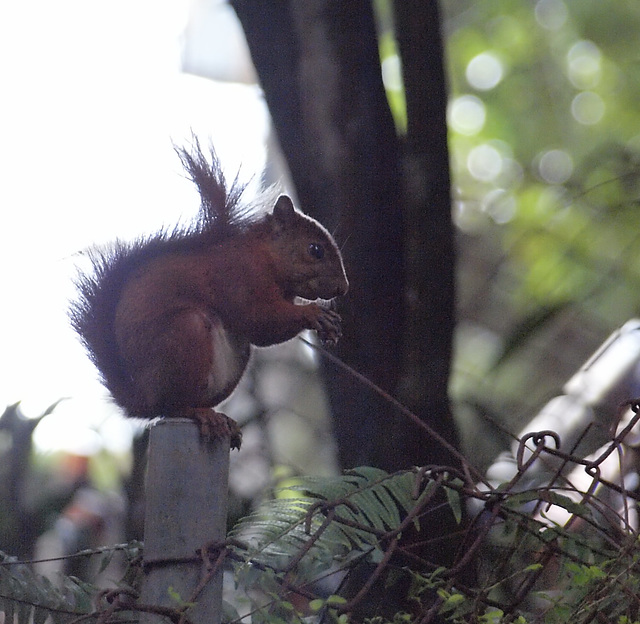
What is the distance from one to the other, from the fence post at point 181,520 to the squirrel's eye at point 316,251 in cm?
79

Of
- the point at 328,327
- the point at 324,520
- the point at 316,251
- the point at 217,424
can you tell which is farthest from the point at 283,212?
the point at 324,520

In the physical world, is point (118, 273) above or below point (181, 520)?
above

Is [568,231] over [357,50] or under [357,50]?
under

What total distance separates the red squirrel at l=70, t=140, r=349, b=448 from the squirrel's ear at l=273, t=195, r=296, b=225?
0.02 meters

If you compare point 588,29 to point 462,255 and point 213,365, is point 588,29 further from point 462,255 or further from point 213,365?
point 213,365

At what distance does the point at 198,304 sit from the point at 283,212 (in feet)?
1.24

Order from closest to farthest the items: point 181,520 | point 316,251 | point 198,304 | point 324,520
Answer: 1. point 181,520
2. point 324,520
3. point 198,304
4. point 316,251

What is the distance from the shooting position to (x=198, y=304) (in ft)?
3.92

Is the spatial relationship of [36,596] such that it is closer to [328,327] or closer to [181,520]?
[181,520]

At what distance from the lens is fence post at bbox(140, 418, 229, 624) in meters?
0.69

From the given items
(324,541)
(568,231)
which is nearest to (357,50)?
(324,541)

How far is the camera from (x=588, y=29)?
424 cm

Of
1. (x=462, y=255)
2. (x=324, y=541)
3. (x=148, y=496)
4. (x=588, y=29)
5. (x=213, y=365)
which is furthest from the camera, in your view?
(x=588, y=29)

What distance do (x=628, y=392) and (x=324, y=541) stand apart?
1.22 m
